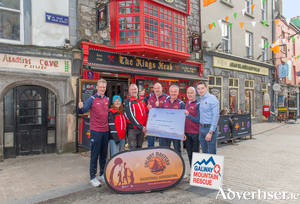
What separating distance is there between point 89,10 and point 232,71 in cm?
1096

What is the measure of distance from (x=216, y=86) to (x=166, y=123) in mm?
10478

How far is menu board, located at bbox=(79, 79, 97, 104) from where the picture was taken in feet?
25.7

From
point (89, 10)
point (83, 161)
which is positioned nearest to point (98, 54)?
point (89, 10)

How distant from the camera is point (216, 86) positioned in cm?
1431

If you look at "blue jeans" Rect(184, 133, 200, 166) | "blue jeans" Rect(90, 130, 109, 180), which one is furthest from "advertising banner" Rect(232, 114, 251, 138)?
"blue jeans" Rect(90, 130, 109, 180)

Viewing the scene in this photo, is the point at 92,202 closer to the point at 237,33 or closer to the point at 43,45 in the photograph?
the point at 43,45

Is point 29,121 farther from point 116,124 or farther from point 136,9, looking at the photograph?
point 136,9

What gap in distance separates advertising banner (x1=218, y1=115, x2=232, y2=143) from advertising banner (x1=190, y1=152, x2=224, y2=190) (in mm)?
4525

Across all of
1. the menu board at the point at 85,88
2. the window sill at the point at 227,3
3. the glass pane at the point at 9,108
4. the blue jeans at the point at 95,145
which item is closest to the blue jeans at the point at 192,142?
the blue jeans at the point at 95,145

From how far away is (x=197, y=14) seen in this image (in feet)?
42.2

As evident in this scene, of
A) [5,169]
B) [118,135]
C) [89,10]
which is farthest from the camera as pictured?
[89,10]

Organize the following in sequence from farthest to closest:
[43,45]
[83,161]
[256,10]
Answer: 1. [256,10]
2. [43,45]
3. [83,161]

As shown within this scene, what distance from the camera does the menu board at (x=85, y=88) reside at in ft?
25.7

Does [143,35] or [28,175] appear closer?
[28,175]
